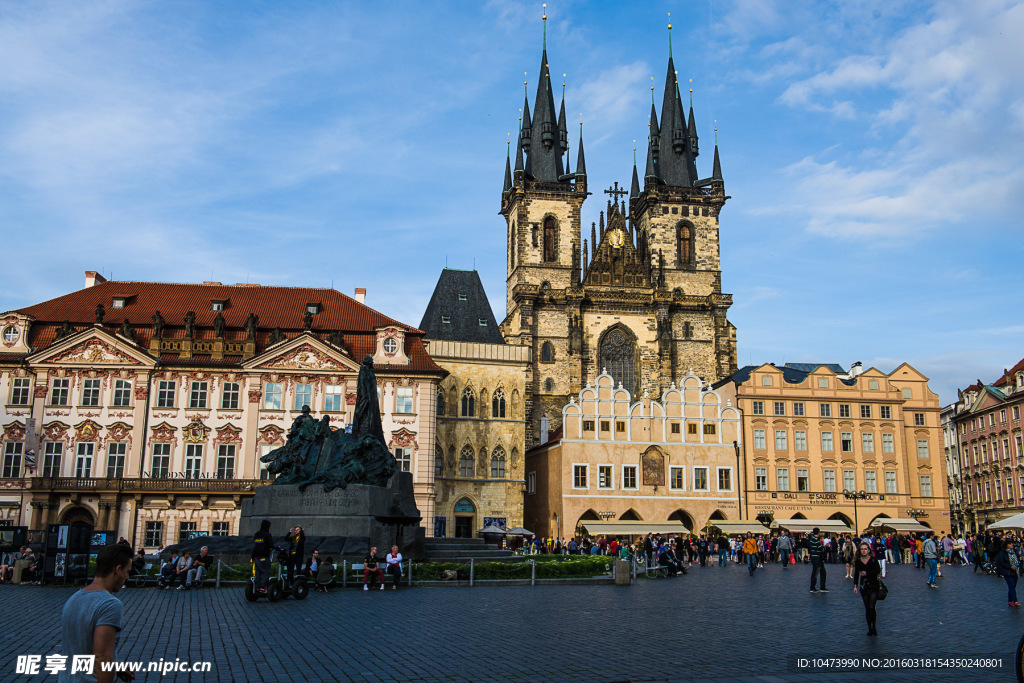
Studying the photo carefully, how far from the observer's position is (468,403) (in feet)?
182

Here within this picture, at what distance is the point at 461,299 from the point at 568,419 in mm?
12411

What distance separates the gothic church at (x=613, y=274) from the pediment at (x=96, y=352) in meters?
27.8

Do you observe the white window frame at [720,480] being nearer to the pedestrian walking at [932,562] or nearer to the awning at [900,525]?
the awning at [900,525]

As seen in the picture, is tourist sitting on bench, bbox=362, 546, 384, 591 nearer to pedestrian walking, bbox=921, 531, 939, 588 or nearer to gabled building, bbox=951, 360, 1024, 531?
pedestrian walking, bbox=921, 531, 939, 588

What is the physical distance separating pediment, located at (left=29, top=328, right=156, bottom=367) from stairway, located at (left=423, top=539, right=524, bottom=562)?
2397 cm

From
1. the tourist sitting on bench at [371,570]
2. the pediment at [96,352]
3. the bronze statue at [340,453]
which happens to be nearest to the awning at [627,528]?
the pediment at [96,352]

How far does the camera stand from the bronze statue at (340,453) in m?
22.4

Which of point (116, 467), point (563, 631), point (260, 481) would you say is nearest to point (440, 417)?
point (260, 481)

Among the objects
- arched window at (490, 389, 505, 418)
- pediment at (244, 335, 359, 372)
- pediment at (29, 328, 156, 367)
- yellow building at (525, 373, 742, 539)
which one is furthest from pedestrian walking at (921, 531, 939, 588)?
pediment at (29, 328, 156, 367)

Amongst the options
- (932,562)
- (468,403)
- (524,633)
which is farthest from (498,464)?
(524,633)

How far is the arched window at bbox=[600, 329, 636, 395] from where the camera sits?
226 feet

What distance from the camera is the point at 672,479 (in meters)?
55.9

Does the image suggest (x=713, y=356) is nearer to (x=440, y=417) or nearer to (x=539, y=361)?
(x=539, y=361)

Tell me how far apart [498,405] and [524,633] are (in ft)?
140
